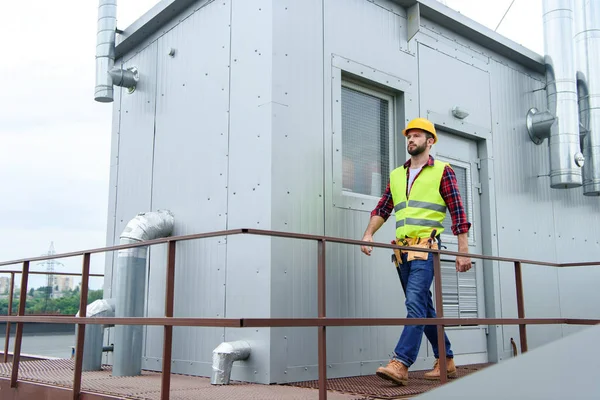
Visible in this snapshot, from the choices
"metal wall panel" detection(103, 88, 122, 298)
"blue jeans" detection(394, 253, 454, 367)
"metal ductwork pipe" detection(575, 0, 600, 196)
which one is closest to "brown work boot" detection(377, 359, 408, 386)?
"blue jeans" detection(394, 253, 454, 367)

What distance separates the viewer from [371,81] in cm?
655

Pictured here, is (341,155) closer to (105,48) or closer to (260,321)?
(260,321)

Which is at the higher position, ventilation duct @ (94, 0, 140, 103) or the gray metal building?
ventilation duct @ (94, 0, 140, 103)

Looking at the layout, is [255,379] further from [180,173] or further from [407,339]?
[180,173]

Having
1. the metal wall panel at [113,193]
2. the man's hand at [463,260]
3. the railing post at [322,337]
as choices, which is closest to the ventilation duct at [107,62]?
the metal wall panel at [113,193]

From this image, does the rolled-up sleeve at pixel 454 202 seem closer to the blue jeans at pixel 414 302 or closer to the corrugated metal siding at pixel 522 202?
the blue jeans at pixel 414 302

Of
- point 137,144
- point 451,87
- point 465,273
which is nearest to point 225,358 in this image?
point 137,144

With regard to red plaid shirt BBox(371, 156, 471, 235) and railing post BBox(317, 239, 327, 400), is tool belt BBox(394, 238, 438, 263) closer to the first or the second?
red plaid shirt BBox(371, 156, 471, 235)

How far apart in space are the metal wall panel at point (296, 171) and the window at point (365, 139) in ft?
1.64

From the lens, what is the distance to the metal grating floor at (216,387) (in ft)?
14.5

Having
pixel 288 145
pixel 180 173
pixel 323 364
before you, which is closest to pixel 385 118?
pixel 288 145

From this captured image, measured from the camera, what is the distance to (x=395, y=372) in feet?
15.8

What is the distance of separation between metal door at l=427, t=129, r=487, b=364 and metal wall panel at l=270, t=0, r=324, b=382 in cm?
189

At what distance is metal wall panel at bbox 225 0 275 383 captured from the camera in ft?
17.4
